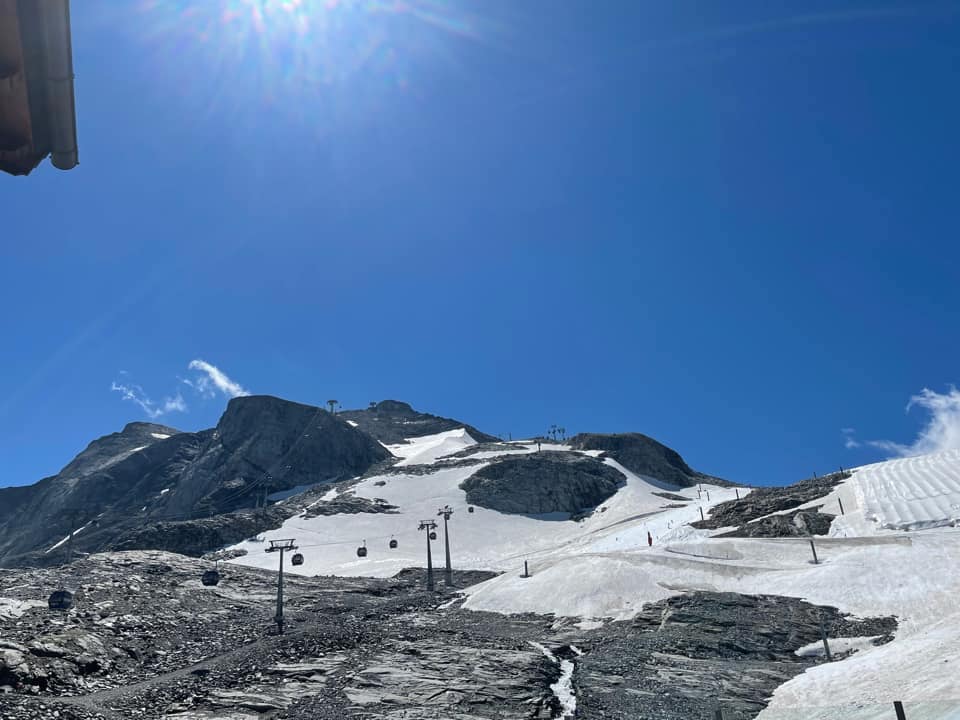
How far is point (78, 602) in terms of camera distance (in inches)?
1489

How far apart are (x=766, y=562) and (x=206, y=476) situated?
506 ft

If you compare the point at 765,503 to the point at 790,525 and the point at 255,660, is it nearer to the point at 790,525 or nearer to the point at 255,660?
the point at 790,525

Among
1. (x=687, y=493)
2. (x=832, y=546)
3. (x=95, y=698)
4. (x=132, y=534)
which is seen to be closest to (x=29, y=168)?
(x=95, y=698)

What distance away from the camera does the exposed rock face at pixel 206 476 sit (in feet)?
502

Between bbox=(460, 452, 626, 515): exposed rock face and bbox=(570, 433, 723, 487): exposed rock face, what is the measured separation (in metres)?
19.9

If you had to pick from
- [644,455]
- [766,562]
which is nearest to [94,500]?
[644,455]

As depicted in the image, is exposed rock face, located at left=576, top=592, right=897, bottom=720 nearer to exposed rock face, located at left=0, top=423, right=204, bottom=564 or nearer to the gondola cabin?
the gondola cabin

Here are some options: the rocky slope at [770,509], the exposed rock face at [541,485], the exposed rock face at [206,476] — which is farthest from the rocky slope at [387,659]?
the exposed rock face at [206,476]

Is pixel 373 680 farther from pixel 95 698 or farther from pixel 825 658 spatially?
pixel 825 658

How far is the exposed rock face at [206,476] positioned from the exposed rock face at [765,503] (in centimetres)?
11019

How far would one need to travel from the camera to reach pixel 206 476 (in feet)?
539

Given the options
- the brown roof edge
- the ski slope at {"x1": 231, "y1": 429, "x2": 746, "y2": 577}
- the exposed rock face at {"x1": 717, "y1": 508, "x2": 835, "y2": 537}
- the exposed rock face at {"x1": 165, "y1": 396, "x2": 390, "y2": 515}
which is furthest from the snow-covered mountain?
the exposed rock face at {"x1": 165, "y1": 396, "x2": 390, "y2": 515}

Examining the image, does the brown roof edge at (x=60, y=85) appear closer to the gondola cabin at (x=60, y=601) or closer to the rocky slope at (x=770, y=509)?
the gondola cabin at (x=60, y=601)

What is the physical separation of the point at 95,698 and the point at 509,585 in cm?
3174
